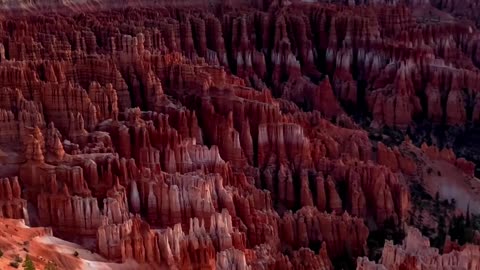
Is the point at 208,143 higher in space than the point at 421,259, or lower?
lower

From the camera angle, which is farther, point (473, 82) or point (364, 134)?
point (473, 82)

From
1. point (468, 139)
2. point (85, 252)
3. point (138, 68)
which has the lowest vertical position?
point (468, 139)

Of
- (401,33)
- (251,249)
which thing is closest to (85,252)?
(251,249)

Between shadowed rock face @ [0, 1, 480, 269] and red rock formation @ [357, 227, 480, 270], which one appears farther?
shadowed rock face @ [0, 1, 480, 269]

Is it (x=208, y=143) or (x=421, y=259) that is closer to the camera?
(x=421, y=259)

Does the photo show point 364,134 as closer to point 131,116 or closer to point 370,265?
point 131,116

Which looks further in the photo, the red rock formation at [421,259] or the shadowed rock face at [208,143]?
the shadowed rock face at [208,143]

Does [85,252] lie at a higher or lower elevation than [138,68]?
lower

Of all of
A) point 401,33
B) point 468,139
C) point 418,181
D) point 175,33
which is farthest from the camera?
→ point 401,33
